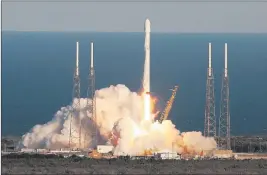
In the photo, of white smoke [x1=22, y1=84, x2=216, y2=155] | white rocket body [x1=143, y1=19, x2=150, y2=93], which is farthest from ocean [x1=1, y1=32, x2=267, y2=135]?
white rocket body [x1=143, y1=19, x2=150, y2=93]

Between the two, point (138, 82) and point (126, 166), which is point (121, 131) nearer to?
point (126, 166)

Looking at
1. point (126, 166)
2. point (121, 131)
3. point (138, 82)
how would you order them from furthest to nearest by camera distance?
point (138, 82) → point (121, 131) → point (126, 166)

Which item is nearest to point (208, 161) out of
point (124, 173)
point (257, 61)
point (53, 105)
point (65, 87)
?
point (124, 173)

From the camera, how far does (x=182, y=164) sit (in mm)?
Answer: 54500

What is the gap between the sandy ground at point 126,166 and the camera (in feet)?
164

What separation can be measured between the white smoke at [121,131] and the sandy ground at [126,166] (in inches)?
172

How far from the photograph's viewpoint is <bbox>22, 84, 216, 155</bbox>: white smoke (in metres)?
60.0

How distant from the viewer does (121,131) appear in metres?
60.2

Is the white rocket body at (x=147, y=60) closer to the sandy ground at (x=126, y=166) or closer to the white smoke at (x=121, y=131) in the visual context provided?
the white smoke at (x=121, y=131)

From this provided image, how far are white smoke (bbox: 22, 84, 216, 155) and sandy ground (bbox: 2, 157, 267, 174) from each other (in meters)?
4.36

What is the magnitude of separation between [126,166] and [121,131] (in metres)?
7.38

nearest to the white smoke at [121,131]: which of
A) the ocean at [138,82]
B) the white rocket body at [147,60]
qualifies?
the white rocket body at [147,60]

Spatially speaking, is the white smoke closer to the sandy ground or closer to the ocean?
the sandy ground

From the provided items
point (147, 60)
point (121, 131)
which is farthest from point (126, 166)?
point (147, 60)
